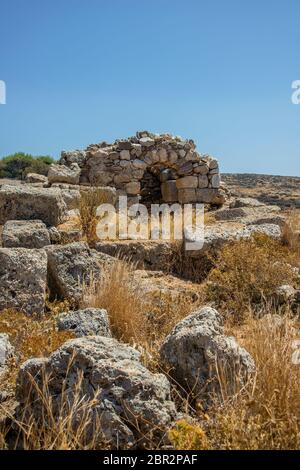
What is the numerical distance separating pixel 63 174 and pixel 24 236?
23.9 ft

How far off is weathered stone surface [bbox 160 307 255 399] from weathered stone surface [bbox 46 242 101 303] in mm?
2157

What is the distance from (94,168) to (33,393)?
1234 cm

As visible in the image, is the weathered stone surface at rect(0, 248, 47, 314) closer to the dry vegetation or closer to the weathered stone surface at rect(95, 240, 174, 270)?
the dry vegetation

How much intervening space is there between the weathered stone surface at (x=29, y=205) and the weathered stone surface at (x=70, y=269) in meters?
2.11

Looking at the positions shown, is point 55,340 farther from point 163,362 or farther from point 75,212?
point 75,212

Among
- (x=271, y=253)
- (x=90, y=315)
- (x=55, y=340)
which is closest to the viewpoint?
(x=55, y=340)

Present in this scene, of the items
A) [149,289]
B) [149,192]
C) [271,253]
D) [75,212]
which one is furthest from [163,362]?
[149,192]

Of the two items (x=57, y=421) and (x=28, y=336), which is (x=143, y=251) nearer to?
(x=28, y=336)

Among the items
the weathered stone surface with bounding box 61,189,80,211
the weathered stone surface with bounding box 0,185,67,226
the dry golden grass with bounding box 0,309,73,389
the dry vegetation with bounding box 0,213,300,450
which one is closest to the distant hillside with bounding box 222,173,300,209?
the weathered stone surface with bounding box 61,189,80,211

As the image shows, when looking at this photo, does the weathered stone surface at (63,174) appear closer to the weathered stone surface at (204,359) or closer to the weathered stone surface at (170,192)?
the weathered stone surface at (170,192)

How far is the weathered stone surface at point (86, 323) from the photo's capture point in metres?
3.85

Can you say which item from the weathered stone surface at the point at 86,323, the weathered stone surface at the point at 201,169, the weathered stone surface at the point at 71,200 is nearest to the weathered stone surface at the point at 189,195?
the weathered stone surface at the point at 201,169

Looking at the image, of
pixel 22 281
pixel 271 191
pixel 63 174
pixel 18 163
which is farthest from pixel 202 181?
pixel 271 191

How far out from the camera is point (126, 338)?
4.38m
